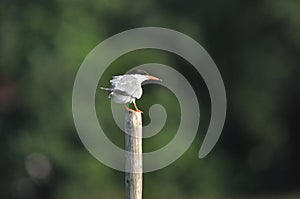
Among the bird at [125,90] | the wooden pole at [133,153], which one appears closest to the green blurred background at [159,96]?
the bird at [125,90]

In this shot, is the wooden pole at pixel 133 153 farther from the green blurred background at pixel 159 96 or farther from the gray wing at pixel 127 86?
the green blurred background at pixel 159 96

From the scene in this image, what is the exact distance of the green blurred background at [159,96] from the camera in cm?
1816

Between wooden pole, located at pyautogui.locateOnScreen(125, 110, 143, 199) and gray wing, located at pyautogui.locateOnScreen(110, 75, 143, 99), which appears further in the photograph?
gray wing, located at pyautogui.locateOnScreen(110, 75, 143, 99)

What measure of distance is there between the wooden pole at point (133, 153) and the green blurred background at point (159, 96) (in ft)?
35.1

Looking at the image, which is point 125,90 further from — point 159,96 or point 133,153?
point 159,96

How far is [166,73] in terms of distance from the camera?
1869 centimetres

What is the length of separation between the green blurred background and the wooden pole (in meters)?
10.7

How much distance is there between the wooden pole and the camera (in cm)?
732

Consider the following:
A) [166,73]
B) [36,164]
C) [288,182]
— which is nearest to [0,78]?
[36,164]

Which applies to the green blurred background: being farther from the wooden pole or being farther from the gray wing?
the wooden pole

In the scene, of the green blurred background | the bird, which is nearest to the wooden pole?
the bird

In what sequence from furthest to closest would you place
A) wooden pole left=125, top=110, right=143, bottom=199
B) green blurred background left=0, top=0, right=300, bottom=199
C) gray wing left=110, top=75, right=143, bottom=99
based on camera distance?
1. green blurred background left=0, top=0, right=300, bottom=199
2. gray wing left=110, top=75, right=143, bottom=99
3. wooden pole left=125, top=110, right=143, bottom=199

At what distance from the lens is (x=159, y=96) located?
19.0 meters

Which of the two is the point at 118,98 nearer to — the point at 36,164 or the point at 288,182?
the point at 36,164
